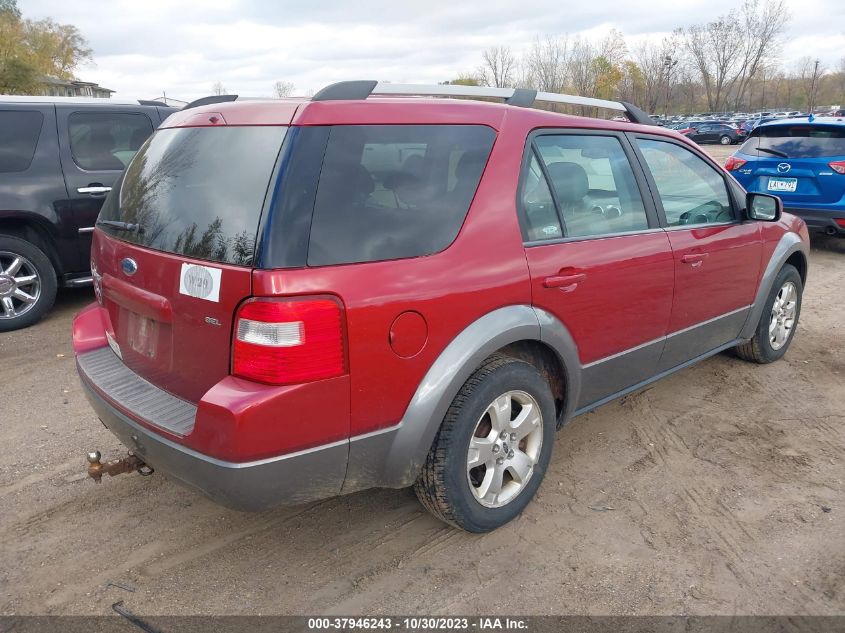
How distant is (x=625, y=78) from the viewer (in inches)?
2142

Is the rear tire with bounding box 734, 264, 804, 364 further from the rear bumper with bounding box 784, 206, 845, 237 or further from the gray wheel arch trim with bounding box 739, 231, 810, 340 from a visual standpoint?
the rear bumper with bounding box 784, 206, 845, 237

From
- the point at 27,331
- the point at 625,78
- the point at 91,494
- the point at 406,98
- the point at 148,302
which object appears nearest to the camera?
the point at 148,302

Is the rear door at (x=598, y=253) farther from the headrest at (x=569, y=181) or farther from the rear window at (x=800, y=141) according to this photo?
the rear window at (x=800, y=141)

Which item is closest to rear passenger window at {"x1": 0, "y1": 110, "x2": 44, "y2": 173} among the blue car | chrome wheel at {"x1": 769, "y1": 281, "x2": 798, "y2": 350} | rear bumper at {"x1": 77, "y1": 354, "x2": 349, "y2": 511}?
rear bumper at {"x1": 77, "y1": 354, "x2": 349, "y2": 511}

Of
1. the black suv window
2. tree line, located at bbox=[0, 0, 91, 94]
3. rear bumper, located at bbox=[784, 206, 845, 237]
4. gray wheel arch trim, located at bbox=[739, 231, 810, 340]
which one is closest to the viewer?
gray wheel arch trim, located at bbox=[739, 231, 810, 340]

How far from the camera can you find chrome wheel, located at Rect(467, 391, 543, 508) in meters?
2.74

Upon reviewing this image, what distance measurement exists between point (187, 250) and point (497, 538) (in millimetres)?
1734

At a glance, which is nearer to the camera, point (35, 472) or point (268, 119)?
point (268, 119)

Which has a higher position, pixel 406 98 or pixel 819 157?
pixel 406 98

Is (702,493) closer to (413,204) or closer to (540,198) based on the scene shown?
(540,198)

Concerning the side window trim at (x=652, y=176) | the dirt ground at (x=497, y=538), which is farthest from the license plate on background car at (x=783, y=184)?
the dirt ground at (x=497, y=538)

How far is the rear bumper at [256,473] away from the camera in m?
2.18

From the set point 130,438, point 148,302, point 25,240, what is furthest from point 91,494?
point 25,240

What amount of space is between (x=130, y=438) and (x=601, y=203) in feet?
7.75
